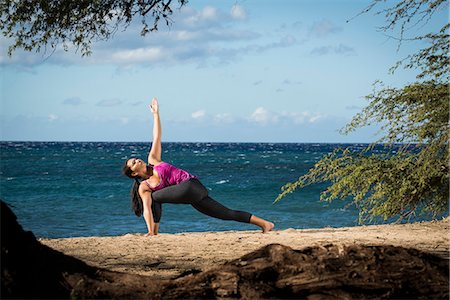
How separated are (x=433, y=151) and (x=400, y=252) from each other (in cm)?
538

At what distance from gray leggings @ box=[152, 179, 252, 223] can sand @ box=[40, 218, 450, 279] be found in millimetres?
417

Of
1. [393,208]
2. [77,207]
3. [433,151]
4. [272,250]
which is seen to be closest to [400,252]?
[272,250]

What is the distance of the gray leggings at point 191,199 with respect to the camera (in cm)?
815

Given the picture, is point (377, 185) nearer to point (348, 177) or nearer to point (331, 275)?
point (348, 177)

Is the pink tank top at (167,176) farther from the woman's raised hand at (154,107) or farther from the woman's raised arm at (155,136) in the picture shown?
the woman's raised hand at (154,107)

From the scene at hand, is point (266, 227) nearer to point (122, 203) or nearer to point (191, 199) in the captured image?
point (191, 199)

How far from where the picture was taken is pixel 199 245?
838 cm

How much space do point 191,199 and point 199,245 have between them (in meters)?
0.67

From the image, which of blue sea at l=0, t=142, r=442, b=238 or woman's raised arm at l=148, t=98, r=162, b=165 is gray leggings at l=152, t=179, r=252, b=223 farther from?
blue sea at l=0, t=142, r=442, b=238

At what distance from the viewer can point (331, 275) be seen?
14.5ft

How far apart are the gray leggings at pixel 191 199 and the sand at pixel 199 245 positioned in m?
0.42

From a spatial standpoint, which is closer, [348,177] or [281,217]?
[348,177]

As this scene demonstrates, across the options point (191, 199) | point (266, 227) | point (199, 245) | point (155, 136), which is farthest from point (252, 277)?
point (266, 227)

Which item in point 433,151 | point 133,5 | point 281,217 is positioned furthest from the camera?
point 281,217
